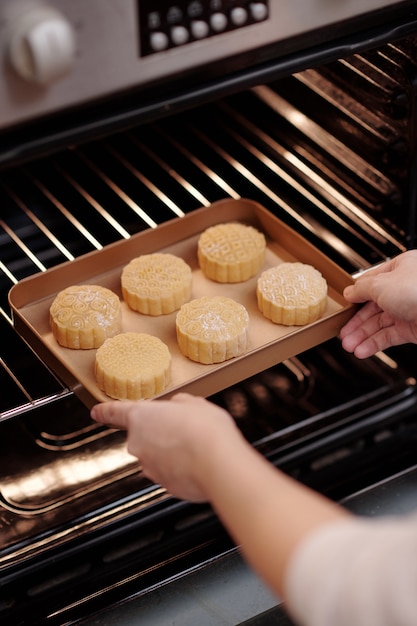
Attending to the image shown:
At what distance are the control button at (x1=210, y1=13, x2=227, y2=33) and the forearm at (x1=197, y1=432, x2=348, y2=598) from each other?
20.8 inches

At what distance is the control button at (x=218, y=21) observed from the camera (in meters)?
1.16

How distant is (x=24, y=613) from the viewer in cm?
149

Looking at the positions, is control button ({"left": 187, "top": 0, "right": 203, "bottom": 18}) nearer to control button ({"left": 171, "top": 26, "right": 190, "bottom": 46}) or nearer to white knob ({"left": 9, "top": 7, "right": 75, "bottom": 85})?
control button ({"left": 171, "top": 26, "right": 190, "bottom": 46})

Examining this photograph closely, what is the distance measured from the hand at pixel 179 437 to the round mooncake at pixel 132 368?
23 cm

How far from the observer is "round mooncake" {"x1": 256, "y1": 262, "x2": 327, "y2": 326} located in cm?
160

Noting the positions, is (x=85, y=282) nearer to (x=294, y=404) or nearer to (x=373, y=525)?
(x=294, y=404)

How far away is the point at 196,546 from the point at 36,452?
1.10 feet

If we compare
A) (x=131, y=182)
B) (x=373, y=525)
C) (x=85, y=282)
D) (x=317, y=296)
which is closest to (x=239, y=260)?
(x=317, y=296)

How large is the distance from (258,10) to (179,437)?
1.80ft

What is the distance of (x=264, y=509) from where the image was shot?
1.00 m

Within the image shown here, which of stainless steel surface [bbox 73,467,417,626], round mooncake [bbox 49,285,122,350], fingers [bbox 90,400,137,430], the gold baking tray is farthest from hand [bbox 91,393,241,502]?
stainless steel surface [bbox 73,467,417,626]

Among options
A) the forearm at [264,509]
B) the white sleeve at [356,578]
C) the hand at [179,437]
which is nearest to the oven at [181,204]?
the hand at [179,437]

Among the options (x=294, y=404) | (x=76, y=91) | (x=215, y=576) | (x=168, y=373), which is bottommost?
(x=215, y=576)

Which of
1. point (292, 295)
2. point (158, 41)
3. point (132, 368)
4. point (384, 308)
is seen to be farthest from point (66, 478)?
point (158, 41)
